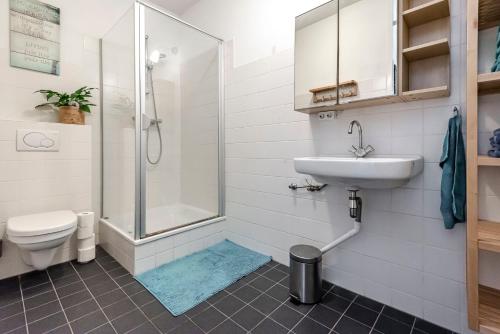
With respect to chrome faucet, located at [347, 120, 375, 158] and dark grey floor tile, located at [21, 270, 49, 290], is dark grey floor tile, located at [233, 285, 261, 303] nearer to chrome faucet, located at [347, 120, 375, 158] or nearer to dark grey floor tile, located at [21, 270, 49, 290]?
chrome faucet, located at [347, 120, 375, 158]

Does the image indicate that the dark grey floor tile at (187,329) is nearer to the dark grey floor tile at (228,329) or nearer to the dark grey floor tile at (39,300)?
the dark grey floor tile at (228,329)

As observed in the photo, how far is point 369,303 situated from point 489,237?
0.79 metres

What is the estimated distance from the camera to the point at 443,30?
1.23 metres

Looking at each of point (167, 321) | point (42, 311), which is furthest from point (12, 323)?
point (167, 321)

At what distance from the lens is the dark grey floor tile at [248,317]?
1.29 m

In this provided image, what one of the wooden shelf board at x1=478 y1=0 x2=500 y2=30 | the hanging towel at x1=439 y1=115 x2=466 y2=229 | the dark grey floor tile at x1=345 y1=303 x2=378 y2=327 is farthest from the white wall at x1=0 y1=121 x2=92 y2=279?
the wooden shelf board at x1=478 y1=0 x2=500 y2=30

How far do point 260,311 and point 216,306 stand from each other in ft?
0.87

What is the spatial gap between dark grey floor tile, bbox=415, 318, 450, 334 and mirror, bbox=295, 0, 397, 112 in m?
1.24

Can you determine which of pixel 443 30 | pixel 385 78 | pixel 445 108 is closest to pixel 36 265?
pixel 385 78

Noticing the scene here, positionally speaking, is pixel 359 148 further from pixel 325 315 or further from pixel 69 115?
pixel 69 115

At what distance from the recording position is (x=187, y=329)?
4.10 ft

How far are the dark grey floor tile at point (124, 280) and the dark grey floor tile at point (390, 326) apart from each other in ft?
5.18

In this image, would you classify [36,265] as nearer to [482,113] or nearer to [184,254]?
[184,254]

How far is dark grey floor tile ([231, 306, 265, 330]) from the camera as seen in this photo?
1.29m
